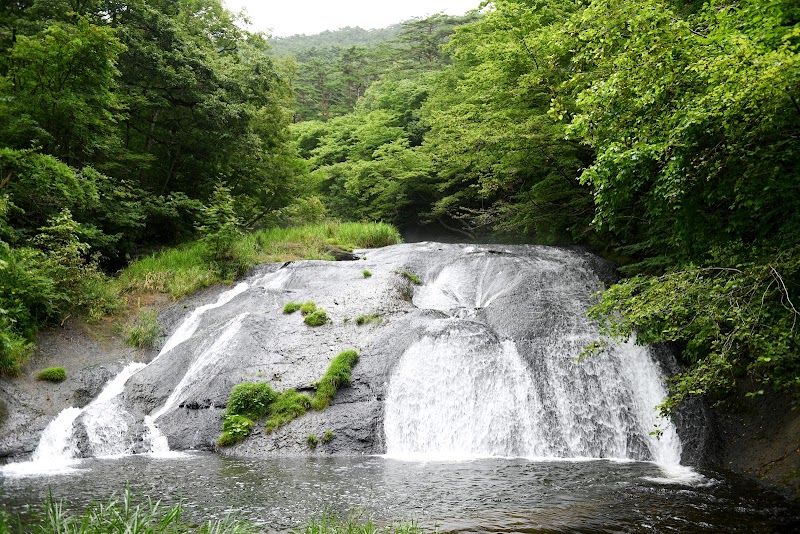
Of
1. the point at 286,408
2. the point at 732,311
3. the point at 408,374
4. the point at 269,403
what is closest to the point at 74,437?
the point at 269,403

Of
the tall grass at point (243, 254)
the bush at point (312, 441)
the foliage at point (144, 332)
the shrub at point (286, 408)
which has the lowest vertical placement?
the bush at point (312, 441)

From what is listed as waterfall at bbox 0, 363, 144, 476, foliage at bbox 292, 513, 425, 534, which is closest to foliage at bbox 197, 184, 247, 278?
waterfall at bbox 0, 363, 144, 476

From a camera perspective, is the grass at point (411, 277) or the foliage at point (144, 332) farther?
the grass at point (411, 277)

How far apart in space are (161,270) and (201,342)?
4.43m

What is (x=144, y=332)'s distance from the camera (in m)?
13.2

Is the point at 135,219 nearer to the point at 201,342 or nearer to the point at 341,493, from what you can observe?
the point at 201,342

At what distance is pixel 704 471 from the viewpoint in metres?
8.55

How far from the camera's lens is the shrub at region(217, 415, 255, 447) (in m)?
9.89

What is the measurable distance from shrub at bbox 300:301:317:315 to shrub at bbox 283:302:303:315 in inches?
5.0

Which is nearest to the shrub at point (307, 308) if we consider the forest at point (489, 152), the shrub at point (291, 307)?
the shrub at point (291, 307)

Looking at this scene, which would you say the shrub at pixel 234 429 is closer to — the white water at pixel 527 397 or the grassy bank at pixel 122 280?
the white water at pixel 527 397

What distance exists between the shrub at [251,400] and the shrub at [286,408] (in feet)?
0.52

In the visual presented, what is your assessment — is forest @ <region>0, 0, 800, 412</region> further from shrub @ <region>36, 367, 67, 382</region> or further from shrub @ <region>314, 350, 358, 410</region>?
shrub @ <region>314, 350, 358, 410</region>

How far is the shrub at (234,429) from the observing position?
989 centimetres
